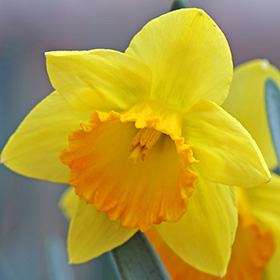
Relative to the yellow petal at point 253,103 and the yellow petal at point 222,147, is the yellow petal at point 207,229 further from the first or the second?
the yellow petal at point 253,103

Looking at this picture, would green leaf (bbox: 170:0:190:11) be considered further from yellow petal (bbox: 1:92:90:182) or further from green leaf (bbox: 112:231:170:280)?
green leaf (bbox: 112:231:170:280)

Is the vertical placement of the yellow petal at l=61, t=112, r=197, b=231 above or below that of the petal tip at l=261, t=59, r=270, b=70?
below

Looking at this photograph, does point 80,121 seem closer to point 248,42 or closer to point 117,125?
point 117,125

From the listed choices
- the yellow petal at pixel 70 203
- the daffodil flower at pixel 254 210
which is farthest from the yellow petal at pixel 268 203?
the yellow petal at pixel 70 203

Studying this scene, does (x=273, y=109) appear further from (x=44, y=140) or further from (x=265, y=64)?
(x=44, y=140)

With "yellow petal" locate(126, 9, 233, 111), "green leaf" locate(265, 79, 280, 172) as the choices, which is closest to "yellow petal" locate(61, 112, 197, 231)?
"yellow petal" locate(126, 9, 233, 111)

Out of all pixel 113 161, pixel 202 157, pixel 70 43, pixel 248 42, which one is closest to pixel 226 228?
pixel 202 157

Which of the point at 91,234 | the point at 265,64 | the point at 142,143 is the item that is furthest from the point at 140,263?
the point at 265,64
